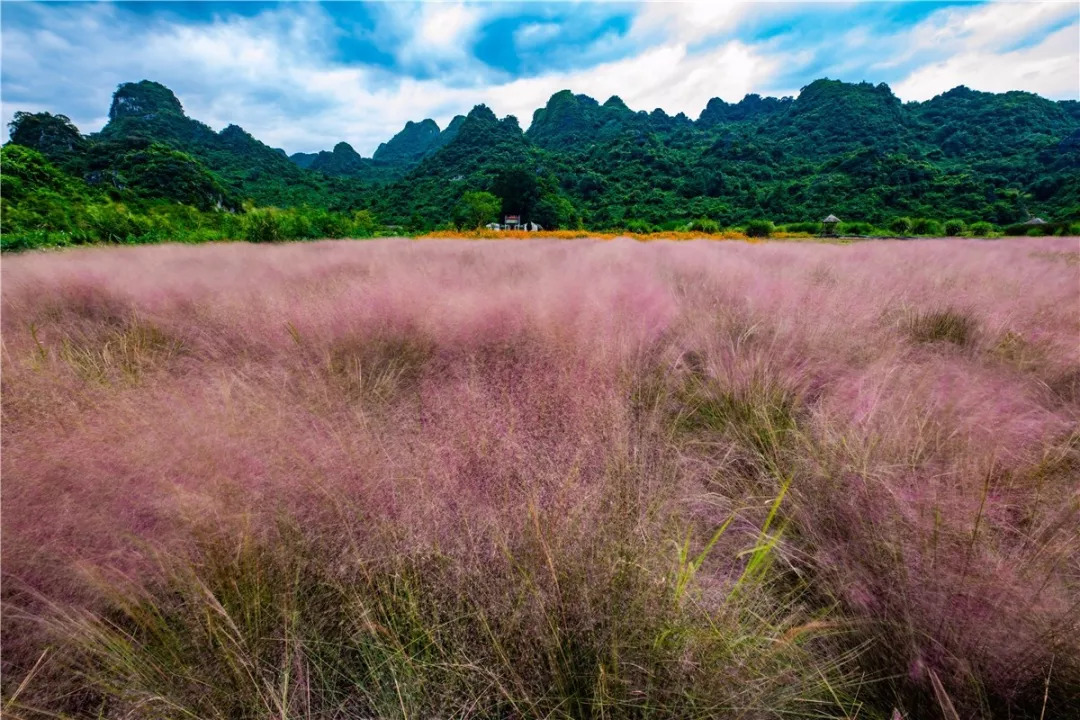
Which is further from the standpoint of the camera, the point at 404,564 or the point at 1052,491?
the point at 1052,491

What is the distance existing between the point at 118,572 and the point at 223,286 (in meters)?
3.28

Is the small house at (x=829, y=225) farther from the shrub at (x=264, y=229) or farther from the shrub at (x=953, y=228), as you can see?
the shrub at (x=264, y=229)

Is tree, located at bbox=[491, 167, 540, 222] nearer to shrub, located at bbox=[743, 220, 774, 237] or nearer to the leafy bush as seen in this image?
shrub, located at bbox=[743, 220, 774, 237]

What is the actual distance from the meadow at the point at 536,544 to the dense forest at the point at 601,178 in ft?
39.3

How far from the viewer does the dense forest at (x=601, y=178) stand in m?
15.4

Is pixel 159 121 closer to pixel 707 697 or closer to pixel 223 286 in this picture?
pixel 223 286

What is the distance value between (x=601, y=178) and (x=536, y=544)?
5074cm

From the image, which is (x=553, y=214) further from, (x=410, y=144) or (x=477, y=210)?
(x=410, y=144)

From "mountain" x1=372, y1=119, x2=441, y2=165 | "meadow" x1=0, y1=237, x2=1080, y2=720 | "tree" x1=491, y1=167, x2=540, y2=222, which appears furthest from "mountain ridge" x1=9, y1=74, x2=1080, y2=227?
"mountain" x1=372, y1=119, x2=441, y2=165

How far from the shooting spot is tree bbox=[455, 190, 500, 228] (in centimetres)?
3041

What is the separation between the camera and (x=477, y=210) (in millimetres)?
30453

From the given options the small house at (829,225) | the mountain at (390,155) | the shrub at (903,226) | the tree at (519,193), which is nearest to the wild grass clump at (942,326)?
the small house at (829,225)

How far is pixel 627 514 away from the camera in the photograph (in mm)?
1067

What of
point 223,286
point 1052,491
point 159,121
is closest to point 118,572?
point 1052,491
